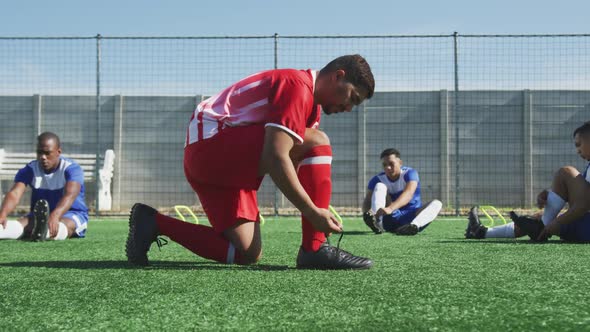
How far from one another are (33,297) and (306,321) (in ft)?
3.43

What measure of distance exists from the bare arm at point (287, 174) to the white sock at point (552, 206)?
2.62 meters

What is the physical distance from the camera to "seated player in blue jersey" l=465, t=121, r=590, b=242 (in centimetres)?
468

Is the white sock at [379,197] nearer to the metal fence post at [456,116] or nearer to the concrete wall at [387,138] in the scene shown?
the metal fence post at [456,116]

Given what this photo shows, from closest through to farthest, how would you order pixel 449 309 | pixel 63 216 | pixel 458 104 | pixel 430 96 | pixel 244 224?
pixel 449 309 < pixel 244 224 < pixel 63 216 < pixel 458 104 < pixel 430 96

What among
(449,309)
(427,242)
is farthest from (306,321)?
(427,242)

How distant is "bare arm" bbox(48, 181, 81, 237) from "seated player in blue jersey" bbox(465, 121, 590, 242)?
138 inches

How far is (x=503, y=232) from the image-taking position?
549 cm

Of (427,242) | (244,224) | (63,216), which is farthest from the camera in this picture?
(63,216)

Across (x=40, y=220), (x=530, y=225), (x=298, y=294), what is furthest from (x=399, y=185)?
(x=298, y=294)

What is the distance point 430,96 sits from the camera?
36.9ft

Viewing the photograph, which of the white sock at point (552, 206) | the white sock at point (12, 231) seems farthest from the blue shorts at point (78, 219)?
the white sock at point (552, 206)

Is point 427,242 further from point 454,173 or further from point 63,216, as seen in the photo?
point 454,173

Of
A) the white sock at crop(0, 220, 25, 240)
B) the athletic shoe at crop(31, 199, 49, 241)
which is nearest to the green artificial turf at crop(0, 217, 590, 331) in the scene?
the athletic shoe at crop(31, 199, 49, 241)

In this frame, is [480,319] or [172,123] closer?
[480,319]
